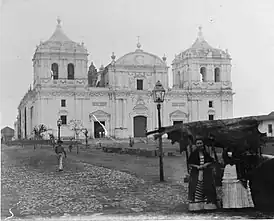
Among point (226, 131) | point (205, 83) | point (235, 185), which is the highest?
point (205, 83)

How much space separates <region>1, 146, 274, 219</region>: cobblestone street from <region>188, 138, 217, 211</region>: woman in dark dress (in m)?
0.22

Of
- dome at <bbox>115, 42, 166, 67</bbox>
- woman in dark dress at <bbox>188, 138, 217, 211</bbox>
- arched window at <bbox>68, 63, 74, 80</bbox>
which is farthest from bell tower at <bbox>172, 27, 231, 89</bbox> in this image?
woman in dark dress at <bbox>188, 138, 217, 211</bbox>

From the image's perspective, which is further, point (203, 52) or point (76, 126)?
point (203, 52)

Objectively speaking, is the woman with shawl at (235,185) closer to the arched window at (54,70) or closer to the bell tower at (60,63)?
the bell tower at (60,63)

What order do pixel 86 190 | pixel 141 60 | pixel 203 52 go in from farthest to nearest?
pixel 141 60, pixel 203 52, pixel 86 190

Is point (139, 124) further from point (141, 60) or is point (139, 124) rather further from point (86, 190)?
point (86, 190)

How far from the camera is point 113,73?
34906mm

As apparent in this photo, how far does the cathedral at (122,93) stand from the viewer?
101 ft

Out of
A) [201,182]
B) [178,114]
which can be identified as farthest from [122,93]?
[201,182]

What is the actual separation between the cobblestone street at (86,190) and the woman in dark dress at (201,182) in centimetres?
22

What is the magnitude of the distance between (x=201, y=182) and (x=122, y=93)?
86.4 ft

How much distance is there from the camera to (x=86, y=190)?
9.77m

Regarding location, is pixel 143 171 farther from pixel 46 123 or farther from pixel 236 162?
pixel 46 123

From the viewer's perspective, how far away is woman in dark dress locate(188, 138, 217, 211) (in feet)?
26.8
